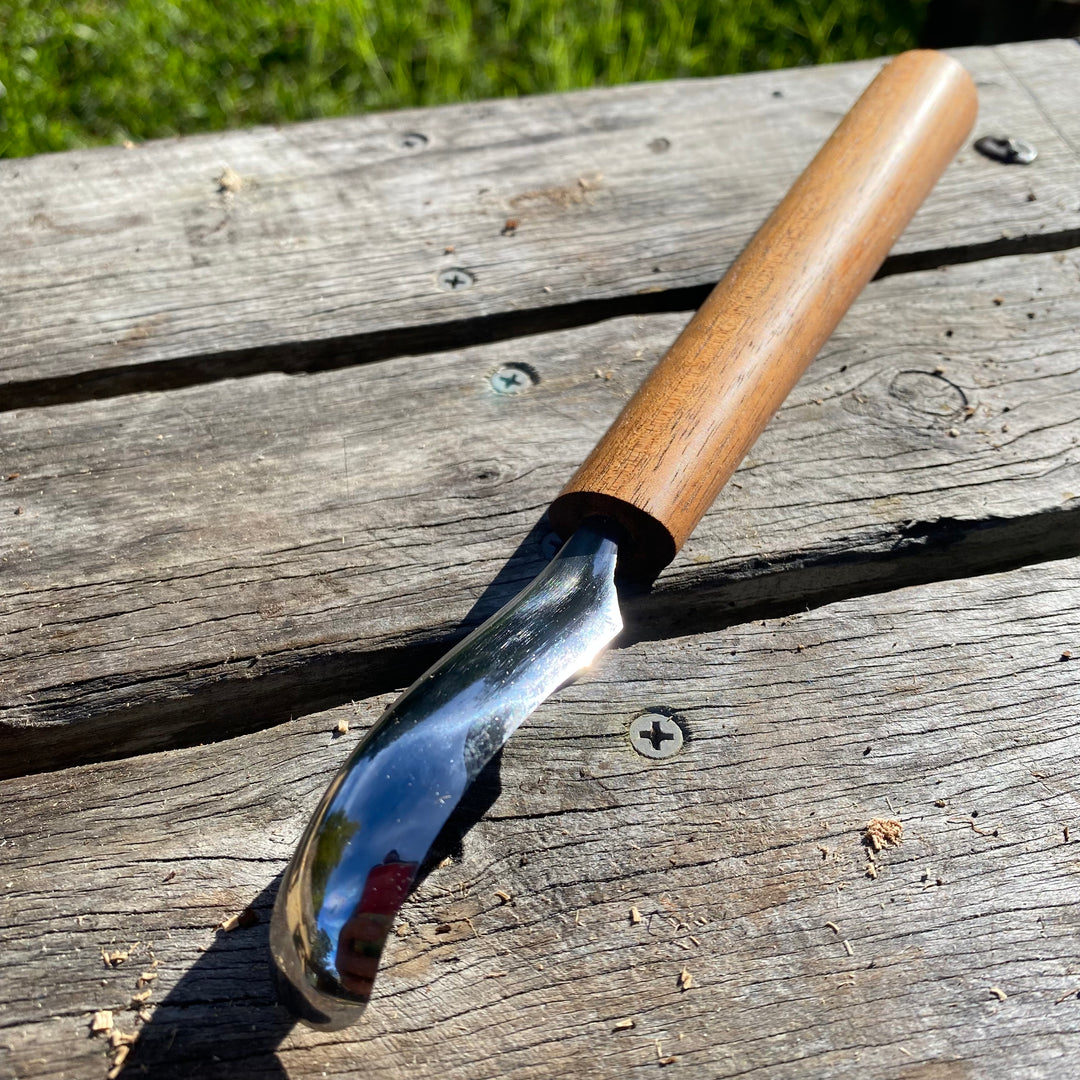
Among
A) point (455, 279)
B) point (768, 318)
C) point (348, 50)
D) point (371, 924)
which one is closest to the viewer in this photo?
point (371, 924)

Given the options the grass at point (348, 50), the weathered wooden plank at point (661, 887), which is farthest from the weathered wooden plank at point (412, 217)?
the grass at point (348, 50)

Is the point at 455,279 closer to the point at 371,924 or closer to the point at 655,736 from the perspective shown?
the point at 655,736

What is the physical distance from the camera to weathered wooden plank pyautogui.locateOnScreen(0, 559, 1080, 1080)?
31.2 inches

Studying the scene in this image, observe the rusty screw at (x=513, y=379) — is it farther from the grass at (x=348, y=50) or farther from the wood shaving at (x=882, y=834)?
the grass at (x=348, y=50)

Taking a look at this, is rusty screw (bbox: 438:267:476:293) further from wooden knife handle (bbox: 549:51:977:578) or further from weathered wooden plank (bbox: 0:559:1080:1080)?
weathered wooden plank (bbox: 0:559:1080:1080)

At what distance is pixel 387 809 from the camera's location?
2.39 feet

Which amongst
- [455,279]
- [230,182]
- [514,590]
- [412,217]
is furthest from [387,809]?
[230,182]

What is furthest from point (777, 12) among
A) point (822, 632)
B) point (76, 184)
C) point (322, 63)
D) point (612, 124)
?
point (822, 632)

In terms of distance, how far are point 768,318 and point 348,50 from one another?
6.58 feet

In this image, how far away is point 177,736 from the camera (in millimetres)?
1015

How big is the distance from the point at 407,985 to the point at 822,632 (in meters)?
0.50

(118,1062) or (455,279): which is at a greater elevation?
(455,279)

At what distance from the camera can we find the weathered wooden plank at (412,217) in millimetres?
1278

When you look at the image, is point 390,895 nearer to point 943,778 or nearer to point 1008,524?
point 943,778
